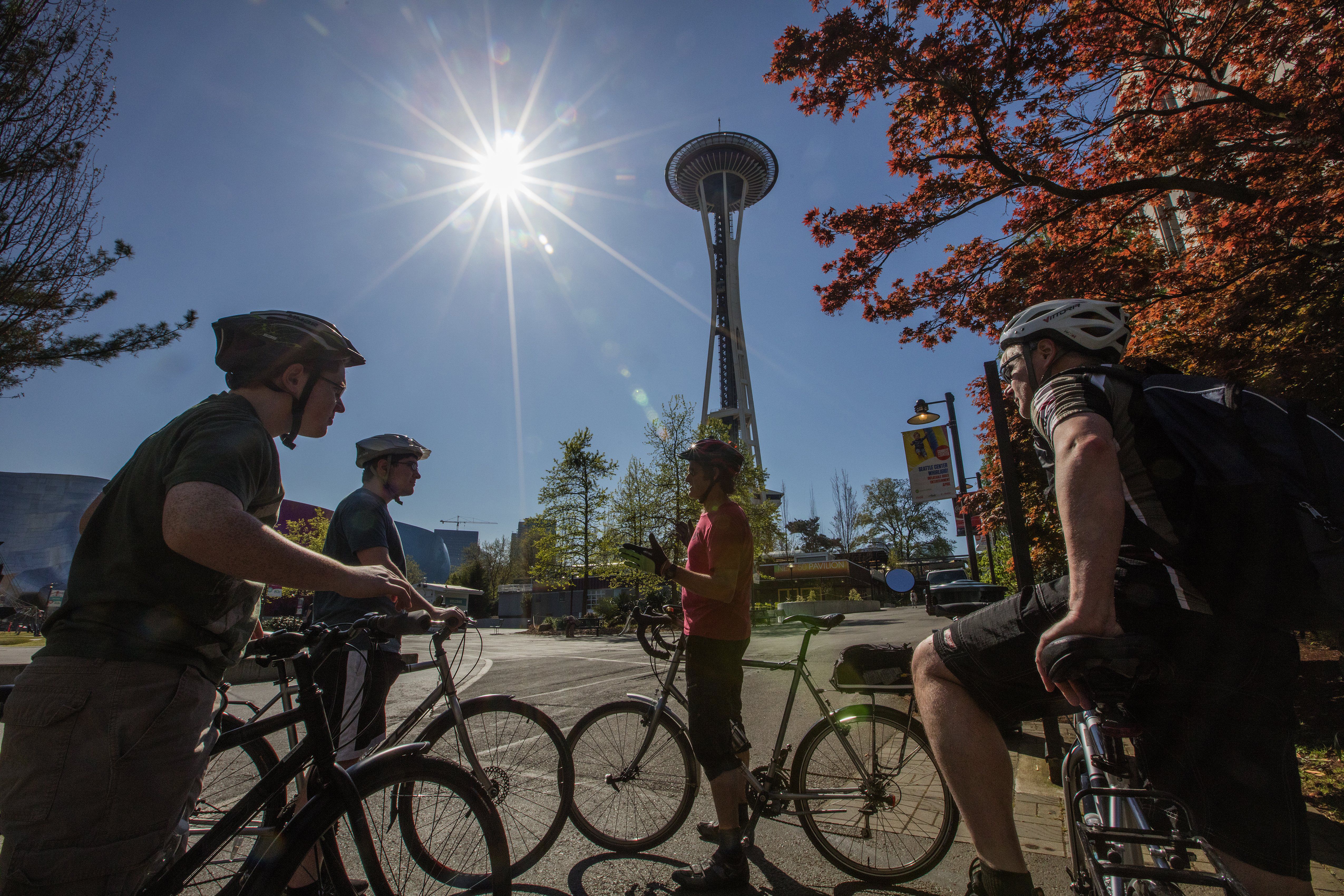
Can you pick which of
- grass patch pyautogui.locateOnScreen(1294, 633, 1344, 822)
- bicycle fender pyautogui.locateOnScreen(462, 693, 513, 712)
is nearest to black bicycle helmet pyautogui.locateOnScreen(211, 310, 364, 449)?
bicycle fender pyautogui.locateOnScreen(462, 693, 513, 712)

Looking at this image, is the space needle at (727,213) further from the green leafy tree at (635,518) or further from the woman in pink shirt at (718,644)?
the woman in pink shirt at (718,644)

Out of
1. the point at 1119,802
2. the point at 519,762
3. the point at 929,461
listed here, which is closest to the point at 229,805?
the point at 519,762

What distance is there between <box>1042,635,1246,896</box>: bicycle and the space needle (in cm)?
5235

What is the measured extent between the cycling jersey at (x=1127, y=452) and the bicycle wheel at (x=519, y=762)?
8.06 feet

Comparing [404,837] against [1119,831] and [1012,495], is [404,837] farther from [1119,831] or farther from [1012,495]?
[1012,495]

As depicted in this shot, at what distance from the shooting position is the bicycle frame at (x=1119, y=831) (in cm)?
122

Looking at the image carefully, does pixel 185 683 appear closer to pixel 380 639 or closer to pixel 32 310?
pixel 380 639

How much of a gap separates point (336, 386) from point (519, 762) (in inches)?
75.5

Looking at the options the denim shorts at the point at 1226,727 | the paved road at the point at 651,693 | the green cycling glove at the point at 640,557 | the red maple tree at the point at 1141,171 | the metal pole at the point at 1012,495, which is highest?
the red maple tree at the point at 1141,171

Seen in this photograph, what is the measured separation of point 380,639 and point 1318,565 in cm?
272

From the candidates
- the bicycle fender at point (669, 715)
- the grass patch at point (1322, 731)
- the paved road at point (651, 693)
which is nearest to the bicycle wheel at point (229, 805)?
the paved road at point (651, 693)

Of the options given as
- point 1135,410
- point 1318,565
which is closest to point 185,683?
point 1135,410

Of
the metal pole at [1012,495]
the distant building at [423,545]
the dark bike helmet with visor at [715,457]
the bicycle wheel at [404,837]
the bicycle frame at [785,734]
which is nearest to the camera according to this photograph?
the bicycle wheel at [404,837]

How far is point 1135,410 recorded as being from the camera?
4.74ft
